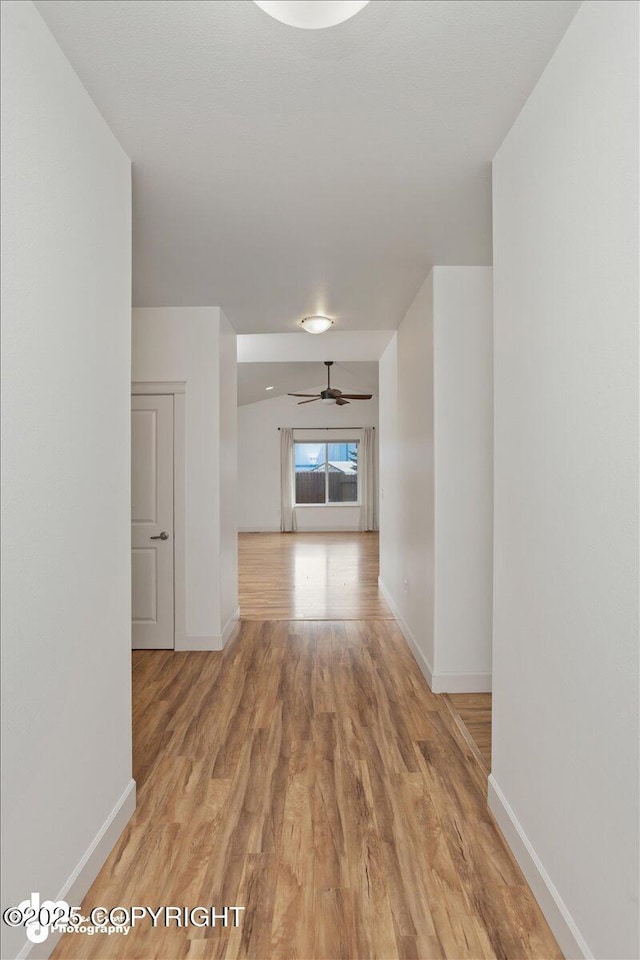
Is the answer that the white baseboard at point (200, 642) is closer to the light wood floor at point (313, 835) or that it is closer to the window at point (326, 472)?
the light wood floor at point (313, 835)

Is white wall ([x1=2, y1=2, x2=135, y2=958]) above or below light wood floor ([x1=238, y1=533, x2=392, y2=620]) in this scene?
above

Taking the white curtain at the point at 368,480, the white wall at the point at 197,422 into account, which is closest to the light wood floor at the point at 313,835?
the white wall at the point at 197,422

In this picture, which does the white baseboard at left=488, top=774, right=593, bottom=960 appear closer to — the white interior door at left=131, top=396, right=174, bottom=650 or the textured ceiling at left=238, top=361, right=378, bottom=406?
the white interior door at left=131, top=396, right=174, bottom=650

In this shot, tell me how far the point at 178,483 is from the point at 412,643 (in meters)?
2.20

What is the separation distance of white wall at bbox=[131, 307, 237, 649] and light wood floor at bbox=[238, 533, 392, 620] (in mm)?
1075

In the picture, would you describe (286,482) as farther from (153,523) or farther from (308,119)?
(308,119)

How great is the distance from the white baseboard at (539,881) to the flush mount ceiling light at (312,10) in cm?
240

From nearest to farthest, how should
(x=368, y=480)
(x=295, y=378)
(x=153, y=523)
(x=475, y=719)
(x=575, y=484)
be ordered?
(x=575, y=484)
(x=475, y=719)
(x=153, y=523)
(x=295, y=378)
(x=368, y=480)

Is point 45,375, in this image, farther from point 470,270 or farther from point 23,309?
point 470,270

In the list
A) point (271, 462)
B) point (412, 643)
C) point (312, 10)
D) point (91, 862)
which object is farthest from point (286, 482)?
point (312, 10)

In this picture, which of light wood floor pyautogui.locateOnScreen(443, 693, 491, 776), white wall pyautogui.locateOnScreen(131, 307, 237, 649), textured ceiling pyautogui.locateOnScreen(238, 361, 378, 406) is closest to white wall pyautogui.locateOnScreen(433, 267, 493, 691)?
light wood floor pyautogui.locateOnScreen(443, 693, 491, 776)

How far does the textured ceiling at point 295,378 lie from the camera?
340 inches

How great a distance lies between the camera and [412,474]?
4391mm

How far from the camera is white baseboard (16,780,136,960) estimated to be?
1.50 metres
